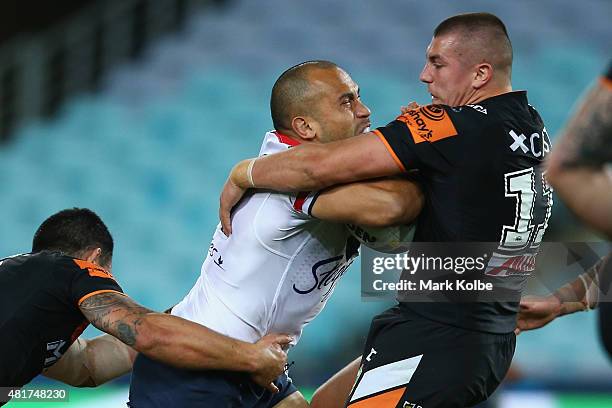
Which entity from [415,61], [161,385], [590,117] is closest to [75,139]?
[415,61]

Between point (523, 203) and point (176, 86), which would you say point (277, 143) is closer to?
point (523, 203)

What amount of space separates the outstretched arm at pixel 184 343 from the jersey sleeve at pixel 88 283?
0.10m

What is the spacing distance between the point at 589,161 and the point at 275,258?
1621 mm

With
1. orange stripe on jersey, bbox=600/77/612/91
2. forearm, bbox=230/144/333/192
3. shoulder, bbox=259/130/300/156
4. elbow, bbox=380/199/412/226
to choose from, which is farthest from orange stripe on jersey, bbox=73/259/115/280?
orange stripe on jersey, bbox=600/77/612/91

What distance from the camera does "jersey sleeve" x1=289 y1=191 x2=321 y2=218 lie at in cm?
370

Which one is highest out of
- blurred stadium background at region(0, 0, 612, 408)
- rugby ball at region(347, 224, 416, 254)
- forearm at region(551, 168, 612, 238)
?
blurred stadium background at region(0, 0, 612, 408)

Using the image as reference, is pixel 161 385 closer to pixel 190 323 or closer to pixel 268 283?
pixel 190 323

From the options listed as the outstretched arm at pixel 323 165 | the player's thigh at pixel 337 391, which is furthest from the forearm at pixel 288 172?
the player's thigh at pixel 337 391

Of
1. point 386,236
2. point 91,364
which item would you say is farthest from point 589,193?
point 91,364

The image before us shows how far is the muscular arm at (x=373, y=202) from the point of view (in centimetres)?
354

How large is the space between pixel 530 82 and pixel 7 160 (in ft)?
21.0

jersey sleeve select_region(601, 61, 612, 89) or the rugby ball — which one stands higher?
jersey sleeve select_region(601, 61, 612, 89)
